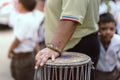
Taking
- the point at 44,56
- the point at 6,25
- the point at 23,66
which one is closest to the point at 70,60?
the point at 44,56

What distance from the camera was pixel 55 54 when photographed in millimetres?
2619

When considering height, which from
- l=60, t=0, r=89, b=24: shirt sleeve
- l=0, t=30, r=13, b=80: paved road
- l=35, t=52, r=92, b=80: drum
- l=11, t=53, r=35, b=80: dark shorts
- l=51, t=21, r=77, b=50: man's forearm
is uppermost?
l=60, t=0, r=89, b=24: shirt sleeve

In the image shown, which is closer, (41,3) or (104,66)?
(104,66)

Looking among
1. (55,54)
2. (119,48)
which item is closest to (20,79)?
(119,48)

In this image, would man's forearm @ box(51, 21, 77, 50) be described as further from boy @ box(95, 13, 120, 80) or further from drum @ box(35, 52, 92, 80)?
boy @ box(95, 13, 120, 80)

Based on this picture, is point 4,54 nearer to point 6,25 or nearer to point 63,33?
point 6,25

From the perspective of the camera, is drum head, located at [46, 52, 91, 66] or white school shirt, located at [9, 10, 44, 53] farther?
white school shirt, located at [9, 10, 44, 53]

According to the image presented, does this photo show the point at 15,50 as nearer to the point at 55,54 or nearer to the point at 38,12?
the point at 38,12

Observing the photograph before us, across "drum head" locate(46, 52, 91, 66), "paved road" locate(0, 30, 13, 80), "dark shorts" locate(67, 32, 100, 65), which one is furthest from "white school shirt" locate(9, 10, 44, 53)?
"drum head" locate(46, 52, 91, 66)

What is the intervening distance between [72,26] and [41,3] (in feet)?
11.3

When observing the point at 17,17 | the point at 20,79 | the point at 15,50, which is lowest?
the point at 20,79

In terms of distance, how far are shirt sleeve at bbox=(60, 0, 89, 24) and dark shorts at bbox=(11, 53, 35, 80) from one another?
8.18 feet

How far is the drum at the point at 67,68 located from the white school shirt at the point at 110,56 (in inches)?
43.2

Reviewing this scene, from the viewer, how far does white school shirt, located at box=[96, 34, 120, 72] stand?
3805mm
